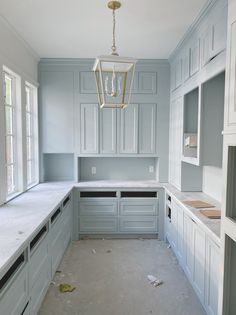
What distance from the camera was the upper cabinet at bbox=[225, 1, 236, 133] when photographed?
4.76 feet

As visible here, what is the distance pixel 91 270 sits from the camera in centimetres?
315

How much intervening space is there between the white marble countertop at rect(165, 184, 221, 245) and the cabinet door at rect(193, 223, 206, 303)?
101 millimetres

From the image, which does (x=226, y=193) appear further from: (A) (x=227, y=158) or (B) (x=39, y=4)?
(B) (x=39, y=4)

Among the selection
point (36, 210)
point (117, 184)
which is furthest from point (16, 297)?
point (117, 184)

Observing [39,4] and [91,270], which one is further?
[91,270]

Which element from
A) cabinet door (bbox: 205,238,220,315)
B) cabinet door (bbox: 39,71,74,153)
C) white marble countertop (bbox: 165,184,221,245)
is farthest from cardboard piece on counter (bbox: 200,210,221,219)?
cabinet door (bbox: 39,71,74,153)

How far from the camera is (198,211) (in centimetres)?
268

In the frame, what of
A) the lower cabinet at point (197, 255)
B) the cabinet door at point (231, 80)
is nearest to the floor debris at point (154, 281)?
the lower cabinet at point (197, 255)

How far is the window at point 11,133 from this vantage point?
3.25 metres

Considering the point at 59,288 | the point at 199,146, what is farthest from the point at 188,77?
the point at 59,288

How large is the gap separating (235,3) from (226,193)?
3.50ft

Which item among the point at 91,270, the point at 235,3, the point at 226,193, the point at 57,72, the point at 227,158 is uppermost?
the point at 57,72

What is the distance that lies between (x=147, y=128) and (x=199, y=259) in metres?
2.36

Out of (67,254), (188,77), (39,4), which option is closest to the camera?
(39,4)
